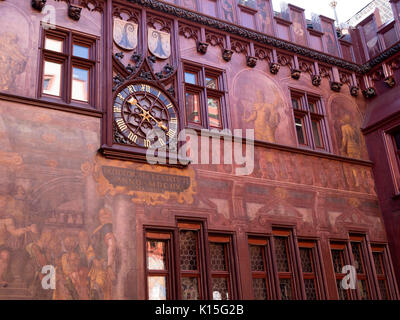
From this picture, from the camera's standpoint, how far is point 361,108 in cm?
1387

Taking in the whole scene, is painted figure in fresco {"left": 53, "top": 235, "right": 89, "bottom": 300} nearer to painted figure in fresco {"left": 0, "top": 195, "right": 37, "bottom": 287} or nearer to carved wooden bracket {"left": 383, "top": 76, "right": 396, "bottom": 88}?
painted figure in fresco {"left": 0, "top": 195, "right": 37, "bottom": 287}

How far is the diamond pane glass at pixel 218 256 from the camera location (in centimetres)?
977

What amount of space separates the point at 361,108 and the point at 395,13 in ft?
8.88

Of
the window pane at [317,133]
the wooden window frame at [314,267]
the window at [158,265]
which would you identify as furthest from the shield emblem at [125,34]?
the wooden window frame at [314,267]

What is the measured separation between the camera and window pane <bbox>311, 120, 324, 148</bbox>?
41.7 ft

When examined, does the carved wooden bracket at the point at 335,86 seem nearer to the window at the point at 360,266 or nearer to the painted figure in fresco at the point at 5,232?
the window at the point at 360,266

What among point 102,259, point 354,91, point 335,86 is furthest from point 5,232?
point 354,91

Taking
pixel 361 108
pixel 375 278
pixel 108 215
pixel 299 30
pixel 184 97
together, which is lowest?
pixel 375 278

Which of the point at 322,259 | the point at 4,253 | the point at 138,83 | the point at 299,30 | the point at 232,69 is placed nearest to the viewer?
the point at 4,253

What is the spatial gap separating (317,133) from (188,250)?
16.8ft

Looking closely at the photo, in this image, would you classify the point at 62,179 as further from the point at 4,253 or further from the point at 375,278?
the point at 375,278

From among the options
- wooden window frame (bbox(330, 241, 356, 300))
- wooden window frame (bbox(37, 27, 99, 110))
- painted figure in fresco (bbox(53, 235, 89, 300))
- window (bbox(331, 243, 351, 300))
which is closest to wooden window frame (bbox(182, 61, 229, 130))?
wooden window frame (bbox(37, 27, 99, 110))
